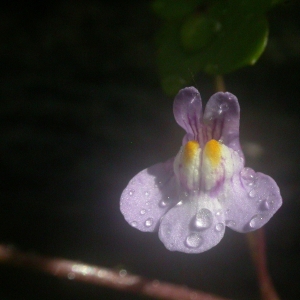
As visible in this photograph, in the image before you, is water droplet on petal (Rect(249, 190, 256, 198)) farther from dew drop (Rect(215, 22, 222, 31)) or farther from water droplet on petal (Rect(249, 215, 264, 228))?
dew drop (Rect(215, 22, 222, 31))

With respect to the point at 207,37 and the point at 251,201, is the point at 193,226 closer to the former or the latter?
the point at 251,201

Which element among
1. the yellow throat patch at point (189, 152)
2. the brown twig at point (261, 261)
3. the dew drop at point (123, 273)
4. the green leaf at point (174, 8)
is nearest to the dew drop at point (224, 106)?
the yellow throat patch at point (189, 152)

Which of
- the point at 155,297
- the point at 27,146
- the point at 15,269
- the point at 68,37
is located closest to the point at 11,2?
the point at 68,37

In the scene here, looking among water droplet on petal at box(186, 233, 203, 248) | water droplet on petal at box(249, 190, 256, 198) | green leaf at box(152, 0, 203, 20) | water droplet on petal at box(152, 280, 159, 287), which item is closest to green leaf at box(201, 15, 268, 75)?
green leaf at box(152, 0, 203, 20)

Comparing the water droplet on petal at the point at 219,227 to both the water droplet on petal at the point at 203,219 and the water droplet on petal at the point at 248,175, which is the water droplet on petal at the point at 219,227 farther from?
the water droplet on petal at the point at 248,175

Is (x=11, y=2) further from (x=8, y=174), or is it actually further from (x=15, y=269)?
(x=15, y=269)

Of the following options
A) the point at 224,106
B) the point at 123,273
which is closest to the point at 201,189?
the point at 224,106

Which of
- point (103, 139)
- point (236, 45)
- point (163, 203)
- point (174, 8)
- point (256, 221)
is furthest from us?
point (103, 139)
